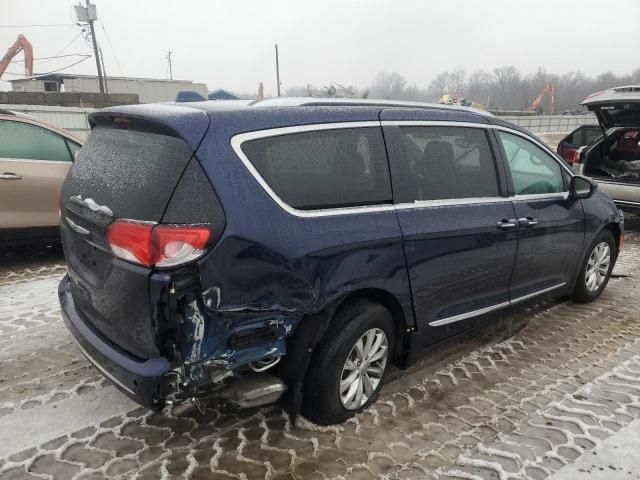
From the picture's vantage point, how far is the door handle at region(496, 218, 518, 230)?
10.8 ft

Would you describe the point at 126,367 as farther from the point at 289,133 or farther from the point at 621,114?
the point at 621,114

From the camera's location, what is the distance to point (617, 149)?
8656mm

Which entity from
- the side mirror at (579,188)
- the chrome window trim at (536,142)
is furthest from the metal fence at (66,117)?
the side mirror at (579,188)

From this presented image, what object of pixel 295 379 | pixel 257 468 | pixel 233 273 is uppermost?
pixel 233 273

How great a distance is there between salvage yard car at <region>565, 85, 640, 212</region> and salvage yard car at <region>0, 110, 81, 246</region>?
6970mm

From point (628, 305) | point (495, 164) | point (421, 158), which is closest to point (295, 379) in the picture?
point (421, 158)

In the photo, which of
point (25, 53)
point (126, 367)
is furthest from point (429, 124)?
point (25, 53)

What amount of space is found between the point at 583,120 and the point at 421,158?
44.0 m

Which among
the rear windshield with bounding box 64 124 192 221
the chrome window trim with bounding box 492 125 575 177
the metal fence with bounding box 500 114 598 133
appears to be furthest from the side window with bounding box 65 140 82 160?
the metal fence with bounding box 500 114 598 133

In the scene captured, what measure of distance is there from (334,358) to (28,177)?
4.22 m

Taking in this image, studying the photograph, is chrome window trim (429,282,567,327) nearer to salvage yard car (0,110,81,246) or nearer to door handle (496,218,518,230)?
door handle (496,218,518,230)

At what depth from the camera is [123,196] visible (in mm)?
2289

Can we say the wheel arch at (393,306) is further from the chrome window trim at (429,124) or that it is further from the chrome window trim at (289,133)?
the chrome window trim at (429,124)

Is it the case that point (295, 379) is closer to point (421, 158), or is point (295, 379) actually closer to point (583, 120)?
point (421, 158)
